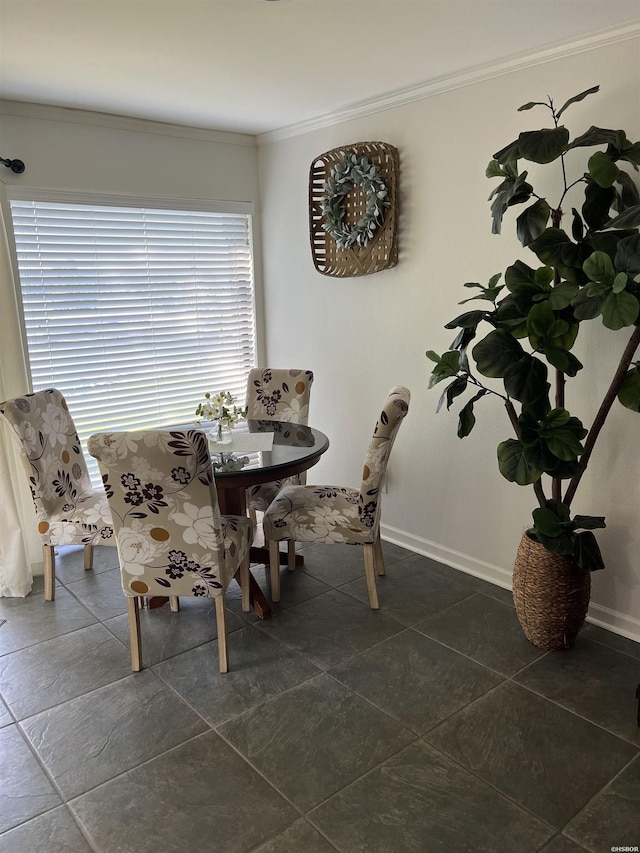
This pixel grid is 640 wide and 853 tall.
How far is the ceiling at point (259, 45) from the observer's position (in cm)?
231

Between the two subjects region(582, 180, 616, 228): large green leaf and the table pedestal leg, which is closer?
region(582, 180, 616, 228): large green leaf

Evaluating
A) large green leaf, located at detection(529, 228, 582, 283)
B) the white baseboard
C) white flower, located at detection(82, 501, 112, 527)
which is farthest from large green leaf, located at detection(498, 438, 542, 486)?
white flower, located at detection(82, 501, 112, 527)

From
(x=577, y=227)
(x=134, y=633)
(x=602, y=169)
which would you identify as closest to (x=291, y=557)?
(x=134, y=633)

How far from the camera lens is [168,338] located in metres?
4.27

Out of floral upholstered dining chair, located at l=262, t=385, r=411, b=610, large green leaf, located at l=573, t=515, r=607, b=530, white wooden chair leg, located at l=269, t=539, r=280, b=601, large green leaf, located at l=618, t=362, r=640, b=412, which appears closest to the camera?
large green leaf, located at l=618, t=362, r=640, b=412

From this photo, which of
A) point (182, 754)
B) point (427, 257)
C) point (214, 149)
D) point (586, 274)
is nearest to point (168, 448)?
point (182, 754)

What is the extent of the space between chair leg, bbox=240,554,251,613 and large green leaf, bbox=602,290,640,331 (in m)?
1.84

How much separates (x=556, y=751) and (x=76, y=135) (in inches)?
149

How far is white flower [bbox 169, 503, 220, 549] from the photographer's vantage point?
2.48 metres

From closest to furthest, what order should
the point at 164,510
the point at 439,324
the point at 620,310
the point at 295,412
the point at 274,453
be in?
the point at 620,310 → the point at 164,510 → the point at 274,453 → the point at 439,324 → the point at 295,412

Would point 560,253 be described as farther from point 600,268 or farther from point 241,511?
point 241,511

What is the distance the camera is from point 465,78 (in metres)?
3.09

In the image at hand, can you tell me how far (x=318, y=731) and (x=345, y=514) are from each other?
1054 mm

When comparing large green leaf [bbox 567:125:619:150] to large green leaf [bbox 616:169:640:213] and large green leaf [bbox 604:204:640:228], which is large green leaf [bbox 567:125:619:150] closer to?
large green leaf [bbox 616:169:640:213]
